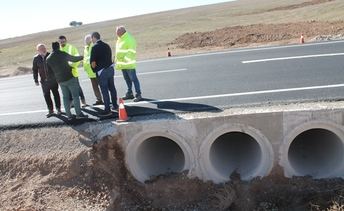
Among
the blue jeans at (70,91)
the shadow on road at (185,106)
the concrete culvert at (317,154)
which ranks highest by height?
the blue jeans at (70,91)

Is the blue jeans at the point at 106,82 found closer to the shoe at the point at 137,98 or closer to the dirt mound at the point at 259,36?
the shoe at the point at 137,98

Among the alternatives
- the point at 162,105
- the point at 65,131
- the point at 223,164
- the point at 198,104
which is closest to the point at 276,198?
the point at 223,164

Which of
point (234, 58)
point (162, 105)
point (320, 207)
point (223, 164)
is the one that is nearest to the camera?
point (320, 207)

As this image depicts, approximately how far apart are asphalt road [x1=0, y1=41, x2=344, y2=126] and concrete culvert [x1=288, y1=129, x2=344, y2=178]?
88 centimetres

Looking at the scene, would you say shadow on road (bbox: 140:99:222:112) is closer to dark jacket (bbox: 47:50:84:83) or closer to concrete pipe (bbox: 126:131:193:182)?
concrete pipe (bbox: 126:131:193:182)

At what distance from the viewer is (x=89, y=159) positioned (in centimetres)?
789

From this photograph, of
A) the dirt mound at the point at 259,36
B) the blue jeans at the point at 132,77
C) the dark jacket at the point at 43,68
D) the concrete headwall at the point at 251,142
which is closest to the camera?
the concrete headwall at the point at 251,142

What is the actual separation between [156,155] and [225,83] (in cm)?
260

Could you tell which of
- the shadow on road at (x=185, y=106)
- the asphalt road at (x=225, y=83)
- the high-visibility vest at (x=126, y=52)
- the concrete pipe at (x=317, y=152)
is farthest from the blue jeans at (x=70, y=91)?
the concrete pipe at (x=317, y=152)

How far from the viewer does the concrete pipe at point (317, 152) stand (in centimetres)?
749

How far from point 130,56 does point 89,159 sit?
2436mm

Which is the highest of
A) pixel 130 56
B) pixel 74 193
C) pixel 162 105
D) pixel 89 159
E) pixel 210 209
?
pixel 130 56

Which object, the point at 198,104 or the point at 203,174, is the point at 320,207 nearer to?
the point at 203,174

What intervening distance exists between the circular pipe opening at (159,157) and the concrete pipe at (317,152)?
2.14 metres
